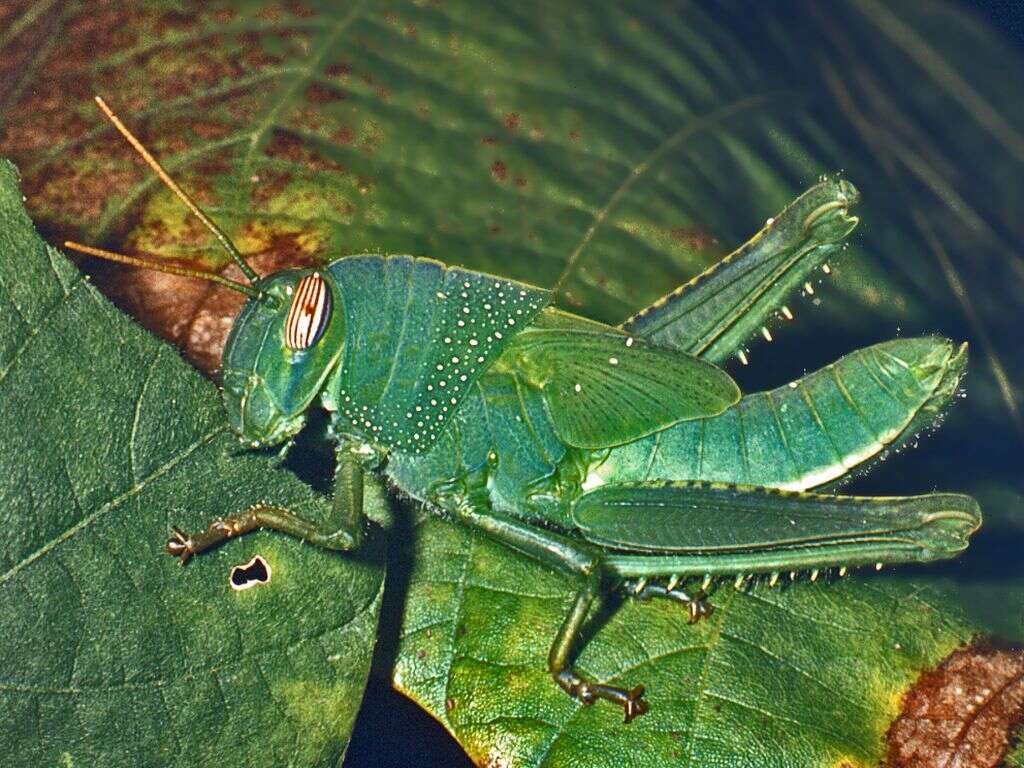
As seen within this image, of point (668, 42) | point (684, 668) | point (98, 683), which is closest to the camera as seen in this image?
point (98, 683)

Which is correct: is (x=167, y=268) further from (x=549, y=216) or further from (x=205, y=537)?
(x=549, y=216)

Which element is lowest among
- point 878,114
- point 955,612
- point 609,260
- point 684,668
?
point 684,668

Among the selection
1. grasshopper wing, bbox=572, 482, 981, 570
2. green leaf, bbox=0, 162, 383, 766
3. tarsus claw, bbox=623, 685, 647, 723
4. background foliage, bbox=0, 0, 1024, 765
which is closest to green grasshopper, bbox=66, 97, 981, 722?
grasshopper wing, bbox=572, 482, 981, 570

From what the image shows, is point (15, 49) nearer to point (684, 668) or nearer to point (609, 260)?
point (609, 260)

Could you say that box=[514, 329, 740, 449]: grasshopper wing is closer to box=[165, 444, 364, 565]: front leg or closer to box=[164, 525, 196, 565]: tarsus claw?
box=[165, 444, 364, 565]: front leg

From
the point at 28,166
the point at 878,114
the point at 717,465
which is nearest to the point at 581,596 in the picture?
the point at 717,465

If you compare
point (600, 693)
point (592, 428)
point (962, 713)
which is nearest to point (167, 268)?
point (592, 428)

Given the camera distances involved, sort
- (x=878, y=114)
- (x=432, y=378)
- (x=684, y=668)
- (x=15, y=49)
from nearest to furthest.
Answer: (x=684, y=668) < (x=432, y=378) < (x=15, y=49) < (x=878, y=114)

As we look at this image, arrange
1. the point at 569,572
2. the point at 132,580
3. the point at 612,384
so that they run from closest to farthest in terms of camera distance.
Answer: the point at 132,580 < the point at 569,572 < the point at 612,384
